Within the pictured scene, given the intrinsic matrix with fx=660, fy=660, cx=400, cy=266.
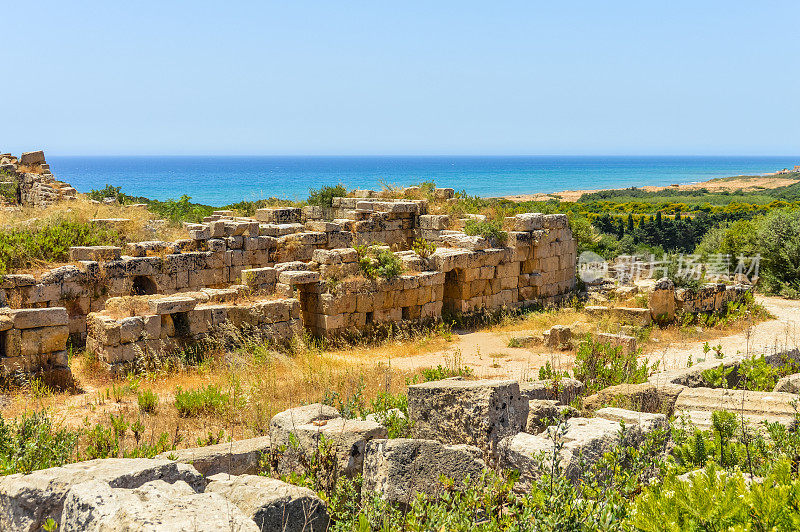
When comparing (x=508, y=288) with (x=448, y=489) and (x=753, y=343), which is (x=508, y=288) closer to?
(x=753, y=343)

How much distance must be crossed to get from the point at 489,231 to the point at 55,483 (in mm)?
13190

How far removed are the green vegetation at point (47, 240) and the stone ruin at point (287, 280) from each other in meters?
0.66

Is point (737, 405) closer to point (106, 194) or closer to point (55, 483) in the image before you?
point (55, 483)

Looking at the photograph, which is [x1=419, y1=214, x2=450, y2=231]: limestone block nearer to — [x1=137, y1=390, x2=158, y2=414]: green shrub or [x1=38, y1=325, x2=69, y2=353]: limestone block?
[x1=38, y1=325, x2=69, y2=353]: limestone block

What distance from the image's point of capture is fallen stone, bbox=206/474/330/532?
4227 millimetres

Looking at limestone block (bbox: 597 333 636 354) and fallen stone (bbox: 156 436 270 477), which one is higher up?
fallen stone (bbox: 156 436 270 477)

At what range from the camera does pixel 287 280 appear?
1287 centimetres

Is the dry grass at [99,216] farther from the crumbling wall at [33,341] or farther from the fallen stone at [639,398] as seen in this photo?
the fallen stone at [639,398]

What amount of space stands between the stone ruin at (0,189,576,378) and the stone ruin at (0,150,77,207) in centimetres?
612

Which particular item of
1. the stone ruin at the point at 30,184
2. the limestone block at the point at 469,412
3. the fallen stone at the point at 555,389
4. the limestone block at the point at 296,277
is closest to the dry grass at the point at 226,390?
the limestone block at the point at 296,277

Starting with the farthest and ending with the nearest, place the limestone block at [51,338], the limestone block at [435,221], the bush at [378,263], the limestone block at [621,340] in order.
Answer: the limestone block at [435,221] → the bush at [378,263] → the limestone block at [621,340] → the limestone block at [51,338]

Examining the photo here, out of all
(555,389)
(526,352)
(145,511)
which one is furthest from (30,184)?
(145,511)

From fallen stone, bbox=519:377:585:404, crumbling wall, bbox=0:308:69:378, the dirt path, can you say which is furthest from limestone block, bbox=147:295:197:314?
fallen stone, bbox=519:377:585:404

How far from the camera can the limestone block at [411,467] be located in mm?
4672
